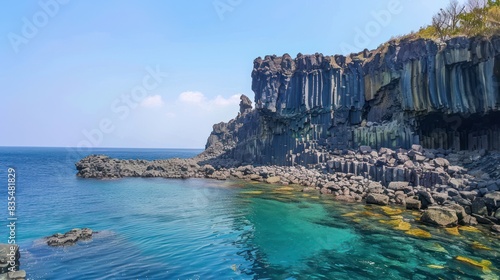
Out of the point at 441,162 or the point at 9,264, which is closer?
the point at 9,264

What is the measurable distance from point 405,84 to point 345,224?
73.8ft

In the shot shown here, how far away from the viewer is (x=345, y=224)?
18.3m

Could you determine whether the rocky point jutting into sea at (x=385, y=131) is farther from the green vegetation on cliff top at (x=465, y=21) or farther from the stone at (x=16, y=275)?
the stone at (x=16, y=275)

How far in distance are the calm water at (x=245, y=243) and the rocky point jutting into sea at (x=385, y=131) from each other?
12.4 feet

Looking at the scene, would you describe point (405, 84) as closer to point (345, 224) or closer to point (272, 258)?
point (345, 224)

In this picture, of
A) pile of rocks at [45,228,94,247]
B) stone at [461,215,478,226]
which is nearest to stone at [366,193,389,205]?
stone at [461,215,478,226]

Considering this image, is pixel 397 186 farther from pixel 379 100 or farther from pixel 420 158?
pixel 379 100

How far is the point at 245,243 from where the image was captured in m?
15.5

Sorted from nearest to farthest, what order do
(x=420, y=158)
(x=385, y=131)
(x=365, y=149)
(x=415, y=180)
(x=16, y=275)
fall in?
1. (x=16, y=275)
2. (x=415, y=180)
3. (x=420, y=158)
4. (x=365, y=149)
5. (x=385, y=131)

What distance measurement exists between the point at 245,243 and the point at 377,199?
12.2 m

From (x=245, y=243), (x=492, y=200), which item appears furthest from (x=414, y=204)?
(x=245, y=243)

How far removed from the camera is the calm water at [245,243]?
11.7 metres

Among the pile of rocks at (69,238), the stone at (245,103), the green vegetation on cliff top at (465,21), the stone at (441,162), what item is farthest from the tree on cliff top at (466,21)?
the stone at (245,103)

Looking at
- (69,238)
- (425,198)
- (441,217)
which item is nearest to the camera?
(69,238)
